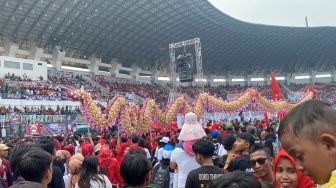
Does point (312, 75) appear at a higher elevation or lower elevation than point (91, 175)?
higher

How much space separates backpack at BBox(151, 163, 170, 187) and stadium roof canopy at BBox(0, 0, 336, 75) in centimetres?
2572

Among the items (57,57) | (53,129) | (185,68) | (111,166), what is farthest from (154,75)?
(111,166)

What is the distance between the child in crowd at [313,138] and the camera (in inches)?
44.7

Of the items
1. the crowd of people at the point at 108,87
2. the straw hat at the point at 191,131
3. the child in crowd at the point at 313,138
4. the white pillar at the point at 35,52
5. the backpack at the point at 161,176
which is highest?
the white pillar at the point at 35,52

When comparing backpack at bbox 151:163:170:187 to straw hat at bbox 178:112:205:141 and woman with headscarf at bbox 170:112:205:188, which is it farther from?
Answer: straw hat at bbox 178:112:205:141

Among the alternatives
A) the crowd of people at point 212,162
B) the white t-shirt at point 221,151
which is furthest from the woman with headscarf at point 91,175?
the white t-shirt at point 221,151

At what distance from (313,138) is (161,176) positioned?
14.7 ft

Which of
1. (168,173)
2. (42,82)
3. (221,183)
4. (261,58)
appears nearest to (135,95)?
(42,82)

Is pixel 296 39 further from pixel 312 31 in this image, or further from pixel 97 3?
pixel 97 3

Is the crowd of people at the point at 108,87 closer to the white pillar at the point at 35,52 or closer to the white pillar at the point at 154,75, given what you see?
A: the white pillar at the point at 154,75

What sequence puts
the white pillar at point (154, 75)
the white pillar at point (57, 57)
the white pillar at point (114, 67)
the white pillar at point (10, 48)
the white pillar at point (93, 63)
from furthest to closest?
the white pillar at point (154, 75) < the white pillar at point (114, 67) < the white pillar at point (93, 63) < the white pillar at point (57, 57) < the white pillar at point (10, 48)

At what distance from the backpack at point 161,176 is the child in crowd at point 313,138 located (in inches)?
170

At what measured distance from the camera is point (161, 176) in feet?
17.8

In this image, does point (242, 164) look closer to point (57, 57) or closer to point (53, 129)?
point (53, 129)
